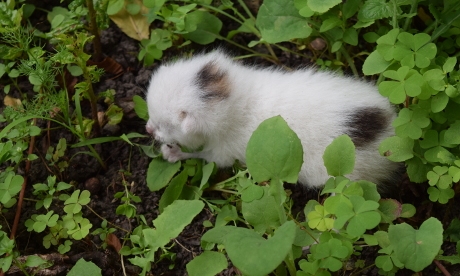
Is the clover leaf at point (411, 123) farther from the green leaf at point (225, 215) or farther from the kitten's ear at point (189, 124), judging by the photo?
the kitten's ear at point (189, 124)

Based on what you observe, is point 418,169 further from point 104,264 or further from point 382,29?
point 104,264

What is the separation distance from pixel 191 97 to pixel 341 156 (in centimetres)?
99

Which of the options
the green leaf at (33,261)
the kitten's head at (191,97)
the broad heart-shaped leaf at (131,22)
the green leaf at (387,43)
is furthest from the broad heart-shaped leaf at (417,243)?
the broad heart-shaped leaf at (131,22)

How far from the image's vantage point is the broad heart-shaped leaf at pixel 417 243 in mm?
2121

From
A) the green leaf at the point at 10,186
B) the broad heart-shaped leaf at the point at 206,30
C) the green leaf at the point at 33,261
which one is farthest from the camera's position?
the broad heart-shaped leaf at the point at 206,30

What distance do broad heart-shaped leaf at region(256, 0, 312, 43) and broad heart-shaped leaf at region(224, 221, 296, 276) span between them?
1.47 m

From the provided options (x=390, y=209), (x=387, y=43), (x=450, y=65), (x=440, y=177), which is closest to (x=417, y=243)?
(x=390, y=209)

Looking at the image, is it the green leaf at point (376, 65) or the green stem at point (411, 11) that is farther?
the green stem at point (411, 11)

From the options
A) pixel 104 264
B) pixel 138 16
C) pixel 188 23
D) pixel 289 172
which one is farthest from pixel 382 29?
pixel 104 264

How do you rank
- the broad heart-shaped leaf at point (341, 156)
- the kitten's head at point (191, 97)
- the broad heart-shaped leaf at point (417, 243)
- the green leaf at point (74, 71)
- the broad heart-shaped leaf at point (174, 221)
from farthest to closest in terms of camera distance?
the green leaf at point (74, 71) < the kitten's head at point (191, 97) < the broad heart-shaped leaf at point (341, 156) < the broad heart-shaped leaf at point (174, 221) < the broad heart-shaped leaf at point (417, 243)

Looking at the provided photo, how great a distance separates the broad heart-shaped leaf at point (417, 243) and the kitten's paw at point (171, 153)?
4.78ft

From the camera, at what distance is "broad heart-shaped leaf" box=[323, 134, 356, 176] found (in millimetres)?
2396

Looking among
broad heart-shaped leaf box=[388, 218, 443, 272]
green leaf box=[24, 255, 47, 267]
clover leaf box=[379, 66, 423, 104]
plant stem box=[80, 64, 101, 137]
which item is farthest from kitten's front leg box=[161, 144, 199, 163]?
broad heart-shaped leaf box=[388, 218, 443, 272]

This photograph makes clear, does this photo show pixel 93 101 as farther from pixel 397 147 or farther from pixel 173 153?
pixel 397 147
